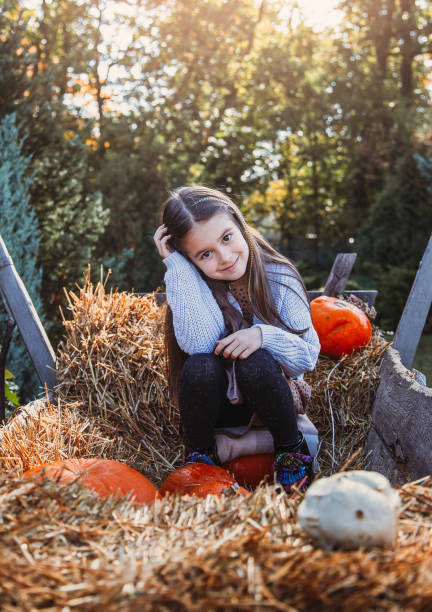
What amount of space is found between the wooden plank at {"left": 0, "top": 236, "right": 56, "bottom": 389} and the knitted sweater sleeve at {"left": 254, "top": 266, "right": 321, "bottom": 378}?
118cm

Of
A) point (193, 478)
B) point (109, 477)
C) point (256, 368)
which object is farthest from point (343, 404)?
point (109, 477)

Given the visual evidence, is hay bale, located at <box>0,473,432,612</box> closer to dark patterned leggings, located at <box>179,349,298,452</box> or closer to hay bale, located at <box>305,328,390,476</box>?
dark patterned leggings, located at <box>179,349,298,452</box>

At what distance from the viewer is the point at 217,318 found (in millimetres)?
2311

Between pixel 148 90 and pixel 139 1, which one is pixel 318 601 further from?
pixel 139 1

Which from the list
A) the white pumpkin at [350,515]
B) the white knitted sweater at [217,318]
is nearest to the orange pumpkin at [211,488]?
the white knitted sweater at [217,318]

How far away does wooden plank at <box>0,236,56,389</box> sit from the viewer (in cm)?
262

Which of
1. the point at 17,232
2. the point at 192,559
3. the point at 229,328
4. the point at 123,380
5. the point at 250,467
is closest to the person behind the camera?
the point at 192,559

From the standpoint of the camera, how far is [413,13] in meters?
10.2

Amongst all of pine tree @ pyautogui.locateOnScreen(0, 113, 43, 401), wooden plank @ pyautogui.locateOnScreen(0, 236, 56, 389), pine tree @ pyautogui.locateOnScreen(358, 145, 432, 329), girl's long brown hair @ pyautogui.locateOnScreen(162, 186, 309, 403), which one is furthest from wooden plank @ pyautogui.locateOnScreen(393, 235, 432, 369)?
pine tree @ pyautogui.locateOnScreen(358, 145, 432, 329)

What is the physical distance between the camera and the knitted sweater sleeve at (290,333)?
2178 mm

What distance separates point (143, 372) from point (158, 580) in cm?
185

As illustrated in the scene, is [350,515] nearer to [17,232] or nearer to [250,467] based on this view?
[250,467]

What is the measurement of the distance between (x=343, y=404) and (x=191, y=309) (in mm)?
1042

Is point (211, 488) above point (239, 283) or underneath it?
underneath
